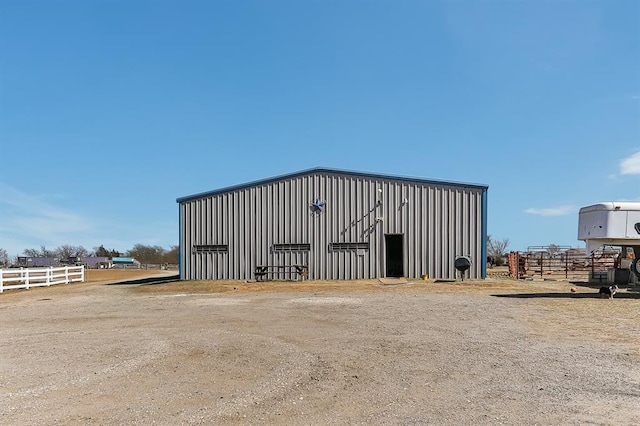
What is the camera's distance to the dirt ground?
5473mm

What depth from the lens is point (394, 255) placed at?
94.1 feet

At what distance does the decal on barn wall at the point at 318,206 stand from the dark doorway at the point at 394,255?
391 cm

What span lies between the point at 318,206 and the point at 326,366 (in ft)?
67.8

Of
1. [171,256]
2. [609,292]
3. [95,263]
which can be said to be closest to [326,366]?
[609,292]

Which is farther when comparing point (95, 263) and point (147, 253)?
point (147, 253)

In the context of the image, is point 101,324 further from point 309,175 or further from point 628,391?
point 309,175

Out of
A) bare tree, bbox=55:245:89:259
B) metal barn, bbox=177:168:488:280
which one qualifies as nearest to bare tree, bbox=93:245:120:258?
bare tree, bbox=55:245:89:259

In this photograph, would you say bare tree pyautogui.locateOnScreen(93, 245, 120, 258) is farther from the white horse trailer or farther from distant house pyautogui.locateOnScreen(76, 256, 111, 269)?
the white horse trailer

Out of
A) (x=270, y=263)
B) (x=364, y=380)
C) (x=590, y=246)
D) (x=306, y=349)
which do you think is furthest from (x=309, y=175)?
(x=364, y=380)

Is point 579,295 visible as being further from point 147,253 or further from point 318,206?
point 147,253

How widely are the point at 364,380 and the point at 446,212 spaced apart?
2097cm

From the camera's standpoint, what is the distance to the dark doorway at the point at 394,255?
1102 inches

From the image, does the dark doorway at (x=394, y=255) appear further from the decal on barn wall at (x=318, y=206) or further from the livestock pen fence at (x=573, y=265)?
the livestock pen fence at (x=573, y=265)

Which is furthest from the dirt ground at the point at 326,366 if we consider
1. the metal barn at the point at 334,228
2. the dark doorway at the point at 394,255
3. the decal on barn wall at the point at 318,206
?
the decal on barn wall at the point at 318,206
